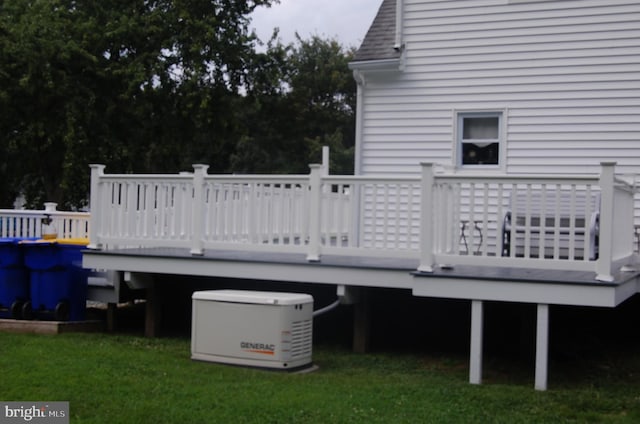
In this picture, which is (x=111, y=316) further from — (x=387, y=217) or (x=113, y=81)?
(x=113, y=81)

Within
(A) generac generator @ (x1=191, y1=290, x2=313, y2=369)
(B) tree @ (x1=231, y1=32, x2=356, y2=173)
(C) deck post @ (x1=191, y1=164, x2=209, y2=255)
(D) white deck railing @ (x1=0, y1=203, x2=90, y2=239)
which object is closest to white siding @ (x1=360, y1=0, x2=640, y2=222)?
(C) deck post @ (x1=191, y1=164, x2=209, y2=255)

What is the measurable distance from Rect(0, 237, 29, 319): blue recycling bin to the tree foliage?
12857mm

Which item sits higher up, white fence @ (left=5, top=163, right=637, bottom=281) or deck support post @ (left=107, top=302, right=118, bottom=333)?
white fence @ (left=5, top=163, right=637, bottom=281)

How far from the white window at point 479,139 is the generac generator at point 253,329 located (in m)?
3.92

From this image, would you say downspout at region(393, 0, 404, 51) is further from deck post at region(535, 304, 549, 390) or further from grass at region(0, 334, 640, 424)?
deck post at region(535, 304, 549, 390)

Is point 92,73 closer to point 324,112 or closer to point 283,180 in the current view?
point 324,112

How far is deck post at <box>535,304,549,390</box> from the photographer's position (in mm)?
7324

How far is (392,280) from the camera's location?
845 cm

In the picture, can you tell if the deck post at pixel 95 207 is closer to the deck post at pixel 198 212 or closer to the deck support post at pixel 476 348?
the deck post at pixel 198 212

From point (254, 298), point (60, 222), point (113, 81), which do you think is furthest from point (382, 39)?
point (113, 81)

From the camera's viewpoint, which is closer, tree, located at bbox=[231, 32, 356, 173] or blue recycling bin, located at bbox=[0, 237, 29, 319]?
blue recycling bin, located at bbox=[0, 237, 29, 319]

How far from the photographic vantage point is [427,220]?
25.6 feet

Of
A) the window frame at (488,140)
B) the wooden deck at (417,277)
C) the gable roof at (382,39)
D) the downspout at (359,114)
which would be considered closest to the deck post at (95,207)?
the wooden deck at (417,277)

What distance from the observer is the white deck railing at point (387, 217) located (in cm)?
745
